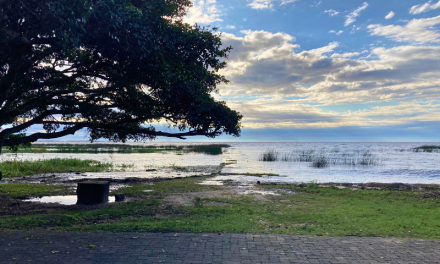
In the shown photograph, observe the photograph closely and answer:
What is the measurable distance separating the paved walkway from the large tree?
4190 mm

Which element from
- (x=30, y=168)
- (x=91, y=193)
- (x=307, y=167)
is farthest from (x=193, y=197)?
(x=307, y=167)

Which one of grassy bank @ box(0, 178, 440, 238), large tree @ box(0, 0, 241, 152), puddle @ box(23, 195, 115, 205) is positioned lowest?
puddle @ box(23, 195, 115, 205)

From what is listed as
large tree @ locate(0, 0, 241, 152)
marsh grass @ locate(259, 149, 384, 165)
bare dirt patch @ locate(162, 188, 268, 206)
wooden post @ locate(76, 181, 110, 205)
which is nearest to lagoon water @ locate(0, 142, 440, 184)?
marsh grass @ locate(259, 149, 384, 165)

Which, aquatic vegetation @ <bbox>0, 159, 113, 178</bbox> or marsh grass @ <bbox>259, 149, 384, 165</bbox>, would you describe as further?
marsh grass @ <bbox>259, 149, 384, 165</bbox>

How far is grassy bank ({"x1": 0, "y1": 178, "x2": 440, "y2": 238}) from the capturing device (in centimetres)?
691

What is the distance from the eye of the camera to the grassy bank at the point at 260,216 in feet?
22.7

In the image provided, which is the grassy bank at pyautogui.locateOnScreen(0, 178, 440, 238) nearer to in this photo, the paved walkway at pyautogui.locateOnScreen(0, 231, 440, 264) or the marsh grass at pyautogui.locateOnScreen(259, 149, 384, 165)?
the paved walkway at pyautogui.locateOnScreen(0, 231, 440, 264)

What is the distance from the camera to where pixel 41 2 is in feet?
23.9

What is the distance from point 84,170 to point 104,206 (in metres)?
15.6

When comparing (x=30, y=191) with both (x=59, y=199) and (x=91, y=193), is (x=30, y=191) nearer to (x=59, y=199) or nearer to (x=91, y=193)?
(x=59, y=199)

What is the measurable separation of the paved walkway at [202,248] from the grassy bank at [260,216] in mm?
554

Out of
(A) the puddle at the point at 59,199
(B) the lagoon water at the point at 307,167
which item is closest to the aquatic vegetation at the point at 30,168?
(B) the lagoon water at the point at 307,167

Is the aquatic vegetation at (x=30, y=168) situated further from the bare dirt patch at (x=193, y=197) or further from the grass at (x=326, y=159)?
the grass at (x=326, y=159)

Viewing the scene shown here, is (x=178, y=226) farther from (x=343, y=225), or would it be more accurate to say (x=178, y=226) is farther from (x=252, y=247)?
(x=343, y=225)
